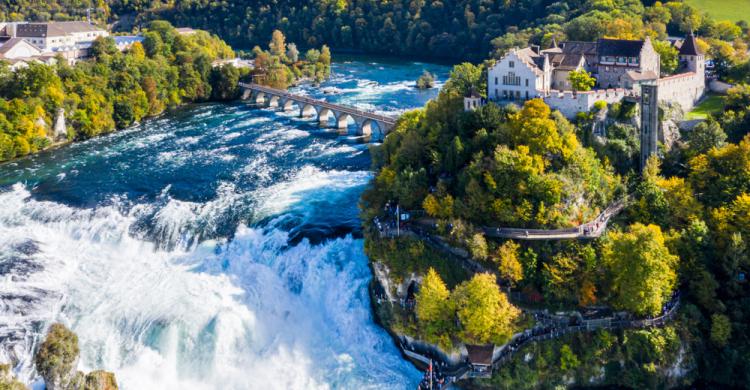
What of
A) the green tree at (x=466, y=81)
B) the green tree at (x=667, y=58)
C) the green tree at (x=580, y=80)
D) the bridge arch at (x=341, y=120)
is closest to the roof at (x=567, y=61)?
the green tree at (x=580, y=80)

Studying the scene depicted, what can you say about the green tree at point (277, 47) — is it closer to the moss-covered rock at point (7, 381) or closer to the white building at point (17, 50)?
the white building at point (17, 50)

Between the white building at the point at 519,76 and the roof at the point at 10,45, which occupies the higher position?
the roof at the point at 10,45

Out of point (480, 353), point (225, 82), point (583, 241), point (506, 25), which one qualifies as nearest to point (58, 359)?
point (480, 353)

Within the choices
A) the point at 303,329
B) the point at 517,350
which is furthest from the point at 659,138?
the point at 303,329

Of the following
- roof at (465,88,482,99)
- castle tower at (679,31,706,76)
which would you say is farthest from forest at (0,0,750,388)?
castle tower at (679,31,706,76)

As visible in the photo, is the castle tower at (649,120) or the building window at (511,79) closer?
the castle tower at (649,120)

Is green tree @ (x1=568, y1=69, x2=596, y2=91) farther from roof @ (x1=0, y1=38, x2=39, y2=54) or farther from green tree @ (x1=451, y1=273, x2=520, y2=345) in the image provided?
roof @ (x1=0, y1=38, x2=39, y2=54)

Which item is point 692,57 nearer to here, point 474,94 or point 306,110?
point 474,94
